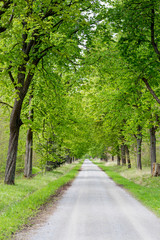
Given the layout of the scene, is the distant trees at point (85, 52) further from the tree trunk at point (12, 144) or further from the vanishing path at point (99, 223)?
the vanishing path at point (99, 223)

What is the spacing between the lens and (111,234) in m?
6.26

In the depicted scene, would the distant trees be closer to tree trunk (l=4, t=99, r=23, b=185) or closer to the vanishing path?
tree trunk (l=4, t=99, r=23, b=185)

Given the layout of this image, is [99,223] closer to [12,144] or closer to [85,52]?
[12,144]

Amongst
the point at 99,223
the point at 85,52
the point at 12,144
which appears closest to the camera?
the point at 99,223

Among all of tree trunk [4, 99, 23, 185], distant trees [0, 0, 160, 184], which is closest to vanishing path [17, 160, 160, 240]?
tree trunk [4, 99, 23, 185]

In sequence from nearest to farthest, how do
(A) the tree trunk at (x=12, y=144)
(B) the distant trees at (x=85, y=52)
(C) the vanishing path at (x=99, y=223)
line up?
(C) the vanishing path at (x=99, y=223), (B) the distant trees at (x=85, y=52), (A) the tree trunk at (x=12, y=144)

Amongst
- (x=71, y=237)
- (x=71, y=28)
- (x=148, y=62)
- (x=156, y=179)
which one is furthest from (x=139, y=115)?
(x=71, y=237)

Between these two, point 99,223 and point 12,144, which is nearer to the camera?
point 99,223

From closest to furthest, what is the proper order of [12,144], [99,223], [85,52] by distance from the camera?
[99,223] < [85,52] < [12,144]

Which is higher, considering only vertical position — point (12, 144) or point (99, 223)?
point (12, 144)

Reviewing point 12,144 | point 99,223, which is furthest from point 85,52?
point 99,223

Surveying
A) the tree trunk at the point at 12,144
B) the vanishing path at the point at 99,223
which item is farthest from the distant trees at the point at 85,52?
the vanishing path at the point at 99,223

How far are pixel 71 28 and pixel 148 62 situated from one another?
487cm

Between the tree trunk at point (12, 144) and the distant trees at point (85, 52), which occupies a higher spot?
the distant trees at point (85, 52)
